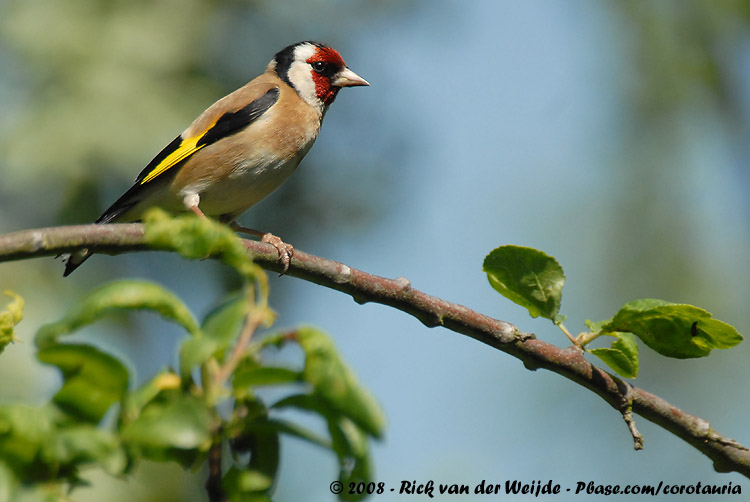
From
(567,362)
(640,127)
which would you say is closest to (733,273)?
(640,127)

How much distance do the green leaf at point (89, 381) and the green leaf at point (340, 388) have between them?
294 mm

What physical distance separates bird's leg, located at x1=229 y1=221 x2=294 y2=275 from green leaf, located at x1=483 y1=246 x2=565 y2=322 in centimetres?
60

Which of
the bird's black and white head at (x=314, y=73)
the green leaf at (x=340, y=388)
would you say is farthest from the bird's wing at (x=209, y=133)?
the green leaf at (x=340, y=388)

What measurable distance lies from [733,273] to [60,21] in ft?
28.6

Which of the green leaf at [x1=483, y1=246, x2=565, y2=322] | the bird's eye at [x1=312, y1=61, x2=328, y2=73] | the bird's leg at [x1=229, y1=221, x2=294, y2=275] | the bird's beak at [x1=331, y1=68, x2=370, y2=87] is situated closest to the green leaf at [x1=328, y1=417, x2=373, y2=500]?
the green leaf at [x1=483, y1=246, x2=565, y2=322]

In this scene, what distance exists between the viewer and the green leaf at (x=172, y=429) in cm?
112

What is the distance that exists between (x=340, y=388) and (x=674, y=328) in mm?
1467

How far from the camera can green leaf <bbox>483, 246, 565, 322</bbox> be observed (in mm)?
2328

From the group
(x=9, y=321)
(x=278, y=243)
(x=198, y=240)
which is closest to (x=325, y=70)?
(x=278, y=243)

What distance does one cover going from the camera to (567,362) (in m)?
2.37

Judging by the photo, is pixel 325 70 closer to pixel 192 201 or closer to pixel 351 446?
pixel 192 201

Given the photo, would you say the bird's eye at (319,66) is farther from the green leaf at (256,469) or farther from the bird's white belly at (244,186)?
the green leaf at (256,469)

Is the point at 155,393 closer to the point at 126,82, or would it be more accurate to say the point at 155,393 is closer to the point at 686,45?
the point at 126,82

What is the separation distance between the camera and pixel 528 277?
2.37 metres
